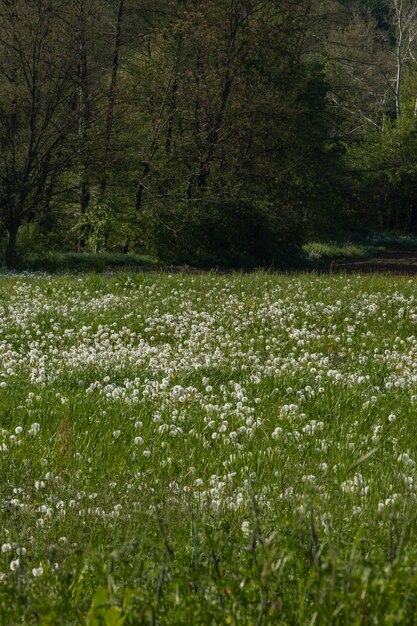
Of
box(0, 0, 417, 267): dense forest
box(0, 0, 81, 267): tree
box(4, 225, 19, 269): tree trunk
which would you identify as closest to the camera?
box(0, 0, 81, 267): tree

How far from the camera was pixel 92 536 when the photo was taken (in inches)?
173

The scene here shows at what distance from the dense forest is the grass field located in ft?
43.1

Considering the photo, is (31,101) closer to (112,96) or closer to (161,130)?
(112,96)

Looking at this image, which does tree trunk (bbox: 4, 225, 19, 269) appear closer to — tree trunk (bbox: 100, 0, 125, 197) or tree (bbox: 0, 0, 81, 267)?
tree (bbox: 0, 0, 81, 267)

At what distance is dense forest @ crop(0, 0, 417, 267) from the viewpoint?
2603cm

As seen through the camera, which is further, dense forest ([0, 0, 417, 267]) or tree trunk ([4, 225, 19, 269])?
tree trunk ([4, 225, 19, 269])

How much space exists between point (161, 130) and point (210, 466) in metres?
28.3

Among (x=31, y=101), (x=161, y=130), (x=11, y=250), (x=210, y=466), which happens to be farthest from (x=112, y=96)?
(x=210, y=466)

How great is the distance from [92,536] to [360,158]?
5134cm

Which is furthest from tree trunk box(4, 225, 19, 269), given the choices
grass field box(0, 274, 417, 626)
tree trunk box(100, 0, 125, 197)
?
grass field box(0, 274, 417, 626)

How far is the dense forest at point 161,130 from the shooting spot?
26031mm


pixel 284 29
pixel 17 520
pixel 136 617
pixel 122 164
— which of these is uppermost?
pixel 284 29

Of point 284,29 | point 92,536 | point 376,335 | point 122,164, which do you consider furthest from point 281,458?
point 284,29

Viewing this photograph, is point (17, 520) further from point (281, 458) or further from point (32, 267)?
point (32, 267)
